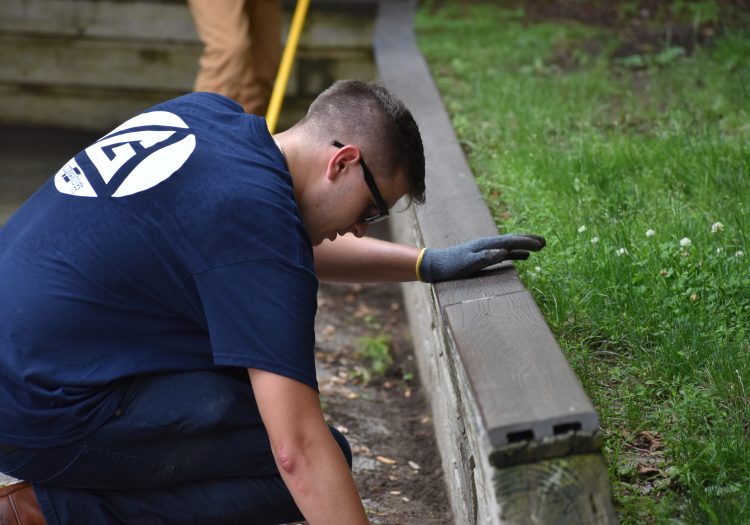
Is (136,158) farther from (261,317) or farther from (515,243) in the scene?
(515,243)

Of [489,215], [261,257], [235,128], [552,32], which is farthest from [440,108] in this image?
[261,257]

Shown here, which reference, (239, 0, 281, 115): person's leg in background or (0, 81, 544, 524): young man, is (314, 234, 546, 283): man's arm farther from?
(239, 0, 281, 115): person's leg in background

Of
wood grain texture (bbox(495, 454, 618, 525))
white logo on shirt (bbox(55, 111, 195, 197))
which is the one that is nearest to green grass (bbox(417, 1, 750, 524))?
wood grain texture (bbox(495, 454, 618, 525))

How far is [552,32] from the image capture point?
23.3 feet

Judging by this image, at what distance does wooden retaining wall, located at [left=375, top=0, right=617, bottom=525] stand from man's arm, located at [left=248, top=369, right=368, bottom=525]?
29 cm

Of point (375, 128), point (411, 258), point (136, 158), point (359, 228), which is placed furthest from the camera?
point (411, 258)

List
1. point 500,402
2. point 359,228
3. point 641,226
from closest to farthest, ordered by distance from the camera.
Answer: point 500,402
point 359,228
point 641,226

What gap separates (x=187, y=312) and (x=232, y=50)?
10.6 ft

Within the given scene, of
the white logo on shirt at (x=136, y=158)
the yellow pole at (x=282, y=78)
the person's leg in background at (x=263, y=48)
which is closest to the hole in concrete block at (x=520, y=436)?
the white logo on shirt at (x=136, y=158)

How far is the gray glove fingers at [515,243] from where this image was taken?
2.93 m

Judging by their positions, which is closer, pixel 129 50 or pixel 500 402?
pixel 500 402

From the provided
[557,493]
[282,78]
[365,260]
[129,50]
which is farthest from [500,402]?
[129,50]

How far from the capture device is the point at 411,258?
3.07 metres

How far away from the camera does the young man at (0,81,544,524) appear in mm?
2158
